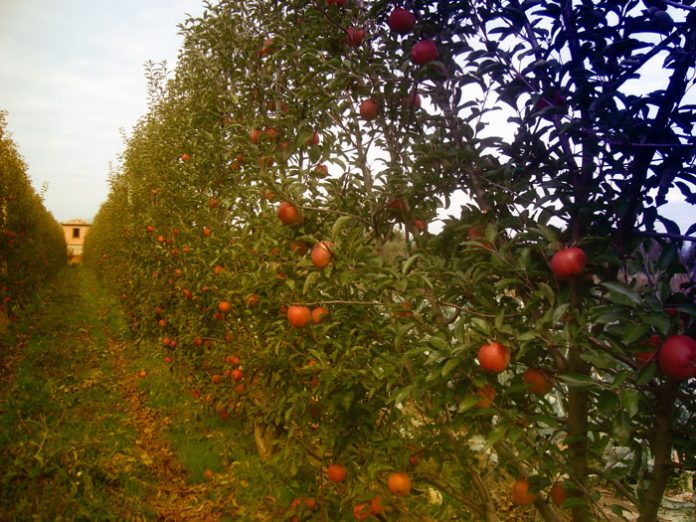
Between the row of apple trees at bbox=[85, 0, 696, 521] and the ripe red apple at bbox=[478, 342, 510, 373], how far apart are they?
0.01m

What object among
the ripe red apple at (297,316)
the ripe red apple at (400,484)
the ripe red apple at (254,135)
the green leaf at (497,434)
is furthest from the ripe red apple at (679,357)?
the ripe red apple at (254,135)

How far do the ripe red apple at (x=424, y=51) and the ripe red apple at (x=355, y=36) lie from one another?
486 millimetres

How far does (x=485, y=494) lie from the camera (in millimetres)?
2242

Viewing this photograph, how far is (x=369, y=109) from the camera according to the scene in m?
2.30

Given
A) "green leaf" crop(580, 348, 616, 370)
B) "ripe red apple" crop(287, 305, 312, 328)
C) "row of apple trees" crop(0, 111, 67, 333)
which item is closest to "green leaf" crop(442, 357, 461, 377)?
"green leaf" crop(580, 348, 616, 370)

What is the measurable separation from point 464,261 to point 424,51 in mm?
879

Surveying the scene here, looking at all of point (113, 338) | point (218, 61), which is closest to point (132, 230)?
point (113, 338)

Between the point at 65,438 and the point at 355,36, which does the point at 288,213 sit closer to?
the point at 355,36

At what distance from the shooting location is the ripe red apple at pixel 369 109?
2301mm

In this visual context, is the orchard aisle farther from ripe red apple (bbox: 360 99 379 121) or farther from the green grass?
ripe red apple (bbox: 360 99 379 121)

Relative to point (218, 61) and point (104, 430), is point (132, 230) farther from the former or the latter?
point (218, 61)

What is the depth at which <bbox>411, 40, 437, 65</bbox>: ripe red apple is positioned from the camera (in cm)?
189

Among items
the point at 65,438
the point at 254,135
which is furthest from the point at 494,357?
the point at 65,438

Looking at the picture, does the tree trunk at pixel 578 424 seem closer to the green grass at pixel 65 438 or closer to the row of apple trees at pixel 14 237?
the green grass at pixel 65 438
